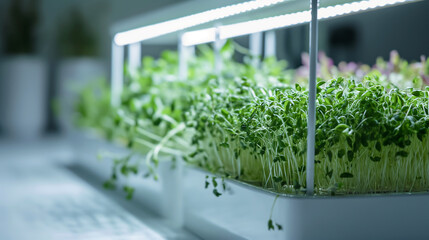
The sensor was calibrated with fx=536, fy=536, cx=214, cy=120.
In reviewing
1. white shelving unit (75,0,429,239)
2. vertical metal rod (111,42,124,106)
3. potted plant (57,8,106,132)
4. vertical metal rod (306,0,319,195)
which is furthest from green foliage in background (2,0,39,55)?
vertical metal rod (306,0,319,195)

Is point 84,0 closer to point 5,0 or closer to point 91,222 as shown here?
point 5,0

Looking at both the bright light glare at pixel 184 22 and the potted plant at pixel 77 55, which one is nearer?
the bright light glare at pixel 184 22

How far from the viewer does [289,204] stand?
1.26 meters

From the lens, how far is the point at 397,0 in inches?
58.2

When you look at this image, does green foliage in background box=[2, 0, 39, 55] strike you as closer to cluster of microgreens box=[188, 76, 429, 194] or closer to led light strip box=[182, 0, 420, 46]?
led light strip box=[182, 0, 420, 46]

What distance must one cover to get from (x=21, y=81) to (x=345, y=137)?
5.35m

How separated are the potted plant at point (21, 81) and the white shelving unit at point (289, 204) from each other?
168 inches

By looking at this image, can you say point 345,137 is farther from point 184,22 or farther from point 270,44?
point 270,44

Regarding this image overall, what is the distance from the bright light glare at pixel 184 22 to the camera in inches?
61.4

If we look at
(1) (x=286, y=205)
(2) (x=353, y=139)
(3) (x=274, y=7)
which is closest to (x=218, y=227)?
(1) (x=286, y=205)

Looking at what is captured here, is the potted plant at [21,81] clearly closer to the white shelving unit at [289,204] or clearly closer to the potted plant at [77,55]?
the potted plant at [77,55]

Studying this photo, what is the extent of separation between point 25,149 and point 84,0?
2922mm

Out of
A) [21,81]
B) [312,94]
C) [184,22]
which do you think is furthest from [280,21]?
[21,81]

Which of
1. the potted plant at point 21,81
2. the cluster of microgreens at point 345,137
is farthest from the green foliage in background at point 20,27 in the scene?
the cluster of microgreens at point 345,137
